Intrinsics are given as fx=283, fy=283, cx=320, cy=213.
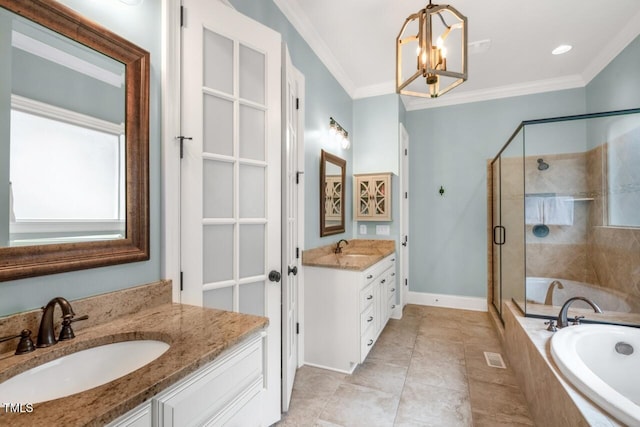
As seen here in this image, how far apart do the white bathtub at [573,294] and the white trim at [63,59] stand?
10.5 feet

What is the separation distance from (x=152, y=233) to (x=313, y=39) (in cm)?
229

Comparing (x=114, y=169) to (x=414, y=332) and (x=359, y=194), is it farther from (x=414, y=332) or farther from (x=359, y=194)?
(x=414, y=332)

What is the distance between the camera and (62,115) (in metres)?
0.97

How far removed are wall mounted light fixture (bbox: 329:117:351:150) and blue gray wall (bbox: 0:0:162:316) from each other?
1.96m

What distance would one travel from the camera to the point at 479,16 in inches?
94.2

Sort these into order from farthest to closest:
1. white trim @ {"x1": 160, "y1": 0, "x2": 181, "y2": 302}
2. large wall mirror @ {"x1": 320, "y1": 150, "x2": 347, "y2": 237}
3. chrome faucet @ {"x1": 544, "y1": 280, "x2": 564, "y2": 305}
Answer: large wall mirror @ {"x1": 320, "y1": 150, "x2": 347, "y2": 237}, chrome faucet @ {"x1": 544, "y1": 280, "x2": 564, "y2": 305}, white trim @ {"x1": 160, "y1": 0, "x2": 181, "y2": 302}

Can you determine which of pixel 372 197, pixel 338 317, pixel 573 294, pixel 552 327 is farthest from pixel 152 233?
pixel 573 294

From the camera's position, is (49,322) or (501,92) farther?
(501,92)

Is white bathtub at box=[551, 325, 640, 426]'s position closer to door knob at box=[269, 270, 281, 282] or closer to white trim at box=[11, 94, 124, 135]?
door knob at box=[269, 270, 281, 282]

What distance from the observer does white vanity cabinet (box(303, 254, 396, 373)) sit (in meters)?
2.30

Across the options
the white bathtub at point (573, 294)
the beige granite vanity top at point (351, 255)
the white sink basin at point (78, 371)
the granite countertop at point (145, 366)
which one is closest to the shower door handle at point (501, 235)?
the white bathtub at point (573, 294)

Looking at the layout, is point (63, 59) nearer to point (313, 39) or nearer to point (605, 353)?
point (313, 39)

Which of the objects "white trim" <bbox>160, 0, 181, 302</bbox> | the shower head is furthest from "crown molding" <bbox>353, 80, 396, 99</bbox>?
"white trim" <bbox>160, 0, 181, 302</bbox>

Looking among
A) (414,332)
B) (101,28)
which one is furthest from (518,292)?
(101,28)
